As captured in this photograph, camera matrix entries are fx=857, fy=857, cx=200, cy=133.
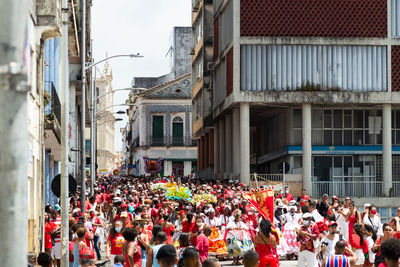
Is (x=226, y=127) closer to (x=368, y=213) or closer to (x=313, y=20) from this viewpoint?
(x=313, y=20)

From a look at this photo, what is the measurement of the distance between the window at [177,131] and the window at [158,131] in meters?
1.38

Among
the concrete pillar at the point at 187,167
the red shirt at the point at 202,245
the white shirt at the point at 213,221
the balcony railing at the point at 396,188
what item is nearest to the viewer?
the red shirt at the point at 202,245

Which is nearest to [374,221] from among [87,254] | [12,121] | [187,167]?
[87,254]

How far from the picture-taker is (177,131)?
10106cm

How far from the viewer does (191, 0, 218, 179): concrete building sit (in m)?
63.5

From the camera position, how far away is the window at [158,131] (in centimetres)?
10045

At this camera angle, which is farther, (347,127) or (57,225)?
(347,127)

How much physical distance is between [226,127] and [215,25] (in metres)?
8.60

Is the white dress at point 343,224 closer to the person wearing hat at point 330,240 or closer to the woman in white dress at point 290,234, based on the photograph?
the woman in white dress at point 290,234

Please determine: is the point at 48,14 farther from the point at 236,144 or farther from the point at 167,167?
the point at 167,167

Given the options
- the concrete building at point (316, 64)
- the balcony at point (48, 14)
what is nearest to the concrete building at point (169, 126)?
the concrete building at point (316, 64)

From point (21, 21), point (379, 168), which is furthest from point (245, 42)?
point (21, 21)

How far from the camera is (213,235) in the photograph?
24.1 metres

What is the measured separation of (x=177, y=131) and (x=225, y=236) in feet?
254
